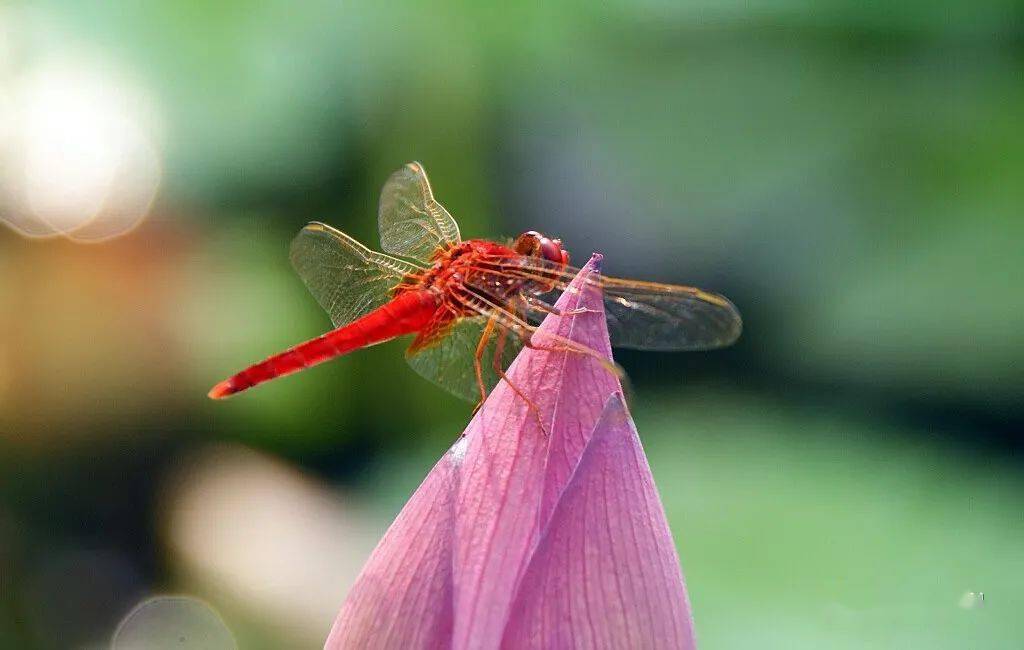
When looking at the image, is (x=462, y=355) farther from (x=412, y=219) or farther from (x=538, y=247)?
(x=412, y=219)

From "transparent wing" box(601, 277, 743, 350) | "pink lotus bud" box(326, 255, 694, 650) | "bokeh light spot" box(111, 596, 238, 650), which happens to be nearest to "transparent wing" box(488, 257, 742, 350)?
"transparent wing" box(601, 277, 743, 350)

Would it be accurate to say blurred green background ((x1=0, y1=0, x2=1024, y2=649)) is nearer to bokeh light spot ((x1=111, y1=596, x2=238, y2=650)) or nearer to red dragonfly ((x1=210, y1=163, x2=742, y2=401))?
bokeh light spot ((x1=111, y1=596, x2=238, y2=650))

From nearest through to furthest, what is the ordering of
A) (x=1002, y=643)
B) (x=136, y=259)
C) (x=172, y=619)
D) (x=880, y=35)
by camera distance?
(x=1002, y=643) → (x=172, y=619) → (x=880, y=35) → (x=136, y=259)

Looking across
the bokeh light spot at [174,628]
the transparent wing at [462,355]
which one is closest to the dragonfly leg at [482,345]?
the transparent wing at [462,355]

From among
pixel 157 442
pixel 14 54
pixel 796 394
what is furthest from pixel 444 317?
pixel 14 54

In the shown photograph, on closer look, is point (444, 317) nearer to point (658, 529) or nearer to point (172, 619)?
point (658, 529)

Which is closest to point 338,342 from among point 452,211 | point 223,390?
point 223,390
